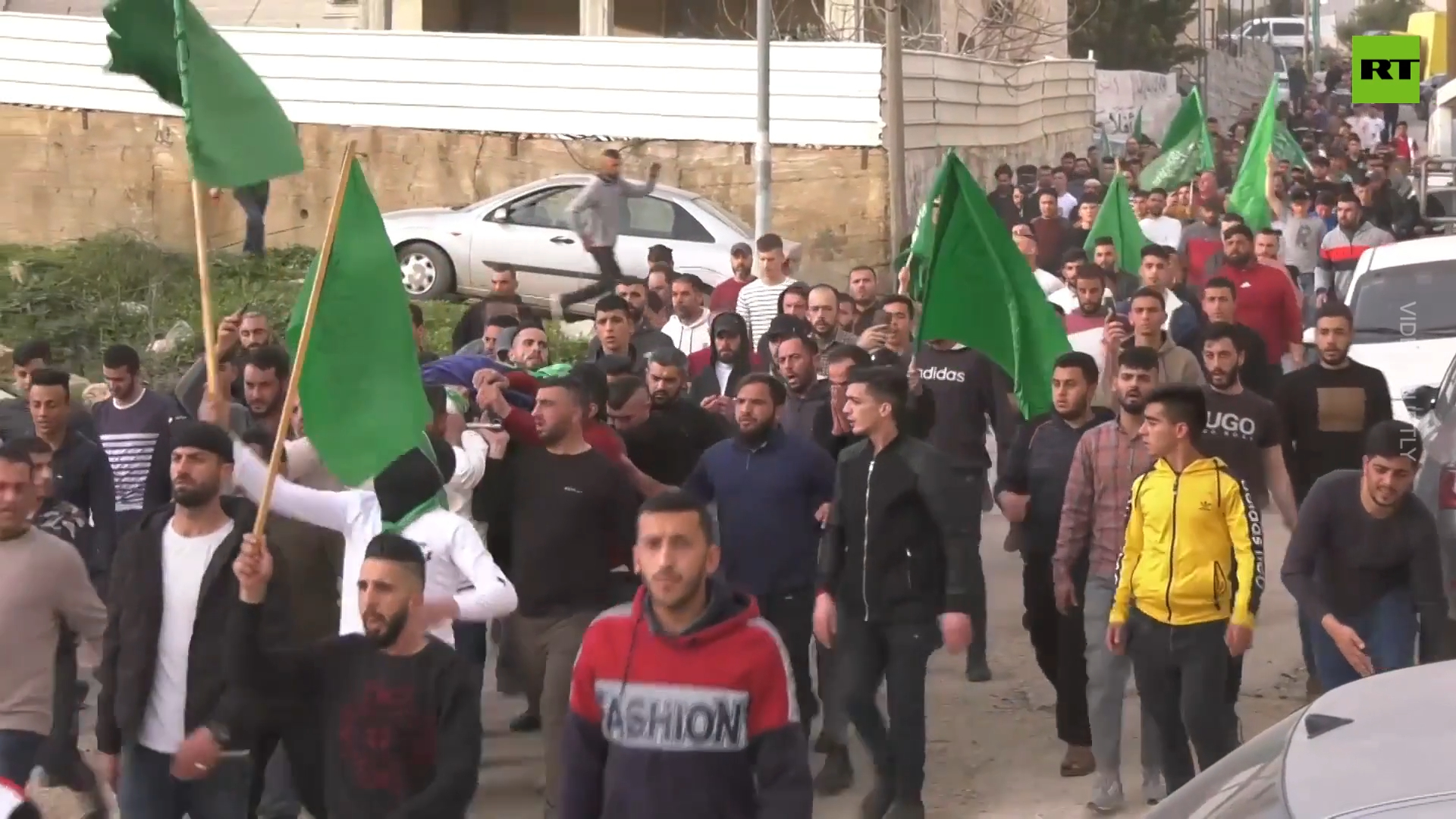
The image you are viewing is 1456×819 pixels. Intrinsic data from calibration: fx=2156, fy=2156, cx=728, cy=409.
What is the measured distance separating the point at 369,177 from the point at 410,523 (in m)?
17.3

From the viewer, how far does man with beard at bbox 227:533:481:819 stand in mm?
5094

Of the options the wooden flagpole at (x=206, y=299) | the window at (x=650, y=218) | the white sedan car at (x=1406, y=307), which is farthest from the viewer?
the window at (x=650, y=218)

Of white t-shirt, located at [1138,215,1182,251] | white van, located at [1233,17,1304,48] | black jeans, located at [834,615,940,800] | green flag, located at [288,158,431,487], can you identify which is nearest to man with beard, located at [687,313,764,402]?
black jeans, located at [834,615,940,800]

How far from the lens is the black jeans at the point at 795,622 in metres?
8.37

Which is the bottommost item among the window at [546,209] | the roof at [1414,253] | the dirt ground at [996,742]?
the dirt ground at [996,742]

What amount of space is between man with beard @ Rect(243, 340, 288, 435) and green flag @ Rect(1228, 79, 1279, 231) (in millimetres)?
12103

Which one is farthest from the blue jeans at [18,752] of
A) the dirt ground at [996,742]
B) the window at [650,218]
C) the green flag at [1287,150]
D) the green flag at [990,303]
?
the green flag at [1287,150]

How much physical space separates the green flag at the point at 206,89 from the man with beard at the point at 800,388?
3.07 meters

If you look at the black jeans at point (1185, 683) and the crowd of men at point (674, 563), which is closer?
the crowd of men at point (674, 563)

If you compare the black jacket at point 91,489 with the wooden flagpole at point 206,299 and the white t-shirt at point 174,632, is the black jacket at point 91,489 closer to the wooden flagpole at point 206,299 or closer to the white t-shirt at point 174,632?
the white t-shirt at point 174,632

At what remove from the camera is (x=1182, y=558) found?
7.27m

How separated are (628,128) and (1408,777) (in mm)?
20477

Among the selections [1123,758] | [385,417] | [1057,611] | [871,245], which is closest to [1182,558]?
[1057,611]

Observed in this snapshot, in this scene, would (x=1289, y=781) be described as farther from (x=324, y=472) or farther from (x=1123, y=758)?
(x=1123, y=758)
